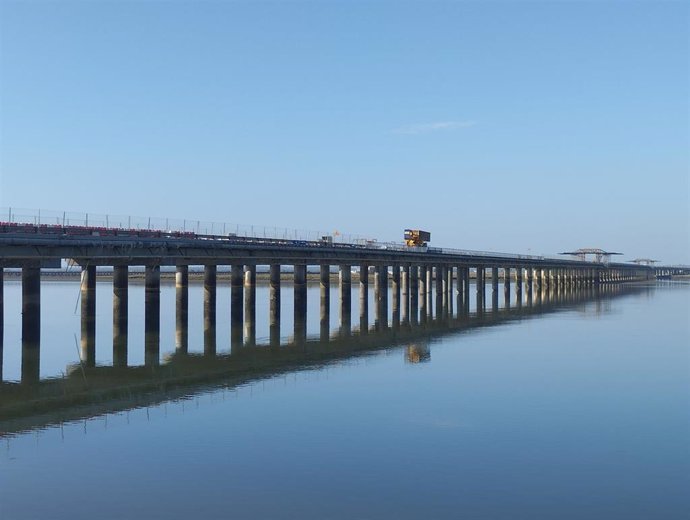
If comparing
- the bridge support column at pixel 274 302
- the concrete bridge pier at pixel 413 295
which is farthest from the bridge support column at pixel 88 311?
the concrete bridge pier at pixel 413 295


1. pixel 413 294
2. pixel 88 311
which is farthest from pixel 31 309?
pixel 413 294

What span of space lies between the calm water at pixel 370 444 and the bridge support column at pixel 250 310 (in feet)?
41.9

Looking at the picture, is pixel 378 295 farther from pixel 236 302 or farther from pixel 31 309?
pixel 31 309

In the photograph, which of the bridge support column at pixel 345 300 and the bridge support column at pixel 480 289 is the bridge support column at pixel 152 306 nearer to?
the bridge support column at pixel 345 300

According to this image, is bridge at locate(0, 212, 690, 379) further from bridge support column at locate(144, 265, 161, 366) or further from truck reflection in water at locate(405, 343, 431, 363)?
truck reflection in water at locate(405, 343, 431, 363)

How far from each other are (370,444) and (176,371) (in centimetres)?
2038

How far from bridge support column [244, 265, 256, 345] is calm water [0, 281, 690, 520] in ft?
41.9

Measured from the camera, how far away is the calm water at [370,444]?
19.9 meters

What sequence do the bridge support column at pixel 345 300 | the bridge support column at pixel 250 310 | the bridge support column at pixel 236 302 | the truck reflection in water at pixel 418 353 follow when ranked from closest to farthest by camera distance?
the truck reflection in water at pixel 418 353, the bridge support column at pixel 250 310, the bridge support column at pixel 236 302, the bridge support column at pixel 345 300

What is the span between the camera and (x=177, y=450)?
25016 mm

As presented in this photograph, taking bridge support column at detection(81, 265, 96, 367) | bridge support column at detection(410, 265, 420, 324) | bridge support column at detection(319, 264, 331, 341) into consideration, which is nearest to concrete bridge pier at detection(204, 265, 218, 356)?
bridge support column at detection(81, 265, 96, 367)

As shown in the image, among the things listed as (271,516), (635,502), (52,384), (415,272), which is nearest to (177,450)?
(271,516)

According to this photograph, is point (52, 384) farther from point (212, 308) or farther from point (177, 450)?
point (212, 308)

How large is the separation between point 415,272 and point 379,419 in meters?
79.7
